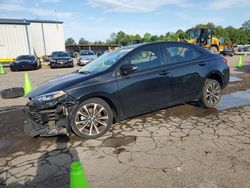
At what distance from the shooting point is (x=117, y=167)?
3.14m

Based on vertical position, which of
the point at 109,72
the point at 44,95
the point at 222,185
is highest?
the point at 109,72

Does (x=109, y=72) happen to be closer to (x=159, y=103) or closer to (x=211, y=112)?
(x=159, y=103)

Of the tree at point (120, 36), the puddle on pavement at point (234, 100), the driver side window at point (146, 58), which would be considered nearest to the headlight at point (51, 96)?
the driver side window at point (146, 58)

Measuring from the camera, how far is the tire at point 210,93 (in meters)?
5.49

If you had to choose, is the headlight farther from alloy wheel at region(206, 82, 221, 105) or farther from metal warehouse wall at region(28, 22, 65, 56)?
metal warehouse wall at region(28, 22, 65, 56)

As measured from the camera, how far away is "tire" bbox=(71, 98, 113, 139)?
13.2 feet

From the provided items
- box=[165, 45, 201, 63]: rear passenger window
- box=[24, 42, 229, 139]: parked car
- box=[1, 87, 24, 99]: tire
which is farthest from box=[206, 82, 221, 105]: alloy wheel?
box=[1, 87, 24, 99]: tire

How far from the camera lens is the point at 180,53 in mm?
5180

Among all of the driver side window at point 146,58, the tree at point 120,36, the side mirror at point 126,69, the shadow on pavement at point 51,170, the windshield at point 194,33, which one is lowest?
the shadow on pavement at point 51,170

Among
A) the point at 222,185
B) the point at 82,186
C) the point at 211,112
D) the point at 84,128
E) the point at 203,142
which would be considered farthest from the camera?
the point at 211,112

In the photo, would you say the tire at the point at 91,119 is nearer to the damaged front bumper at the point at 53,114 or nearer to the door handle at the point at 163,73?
the damaged front bumper at the point at 53,114

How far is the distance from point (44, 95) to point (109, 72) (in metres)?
1.20

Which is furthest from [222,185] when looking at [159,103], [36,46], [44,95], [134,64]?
[36,46]

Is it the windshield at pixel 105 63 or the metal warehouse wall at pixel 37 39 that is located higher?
the metal warehouse wall at pixel 37 39
